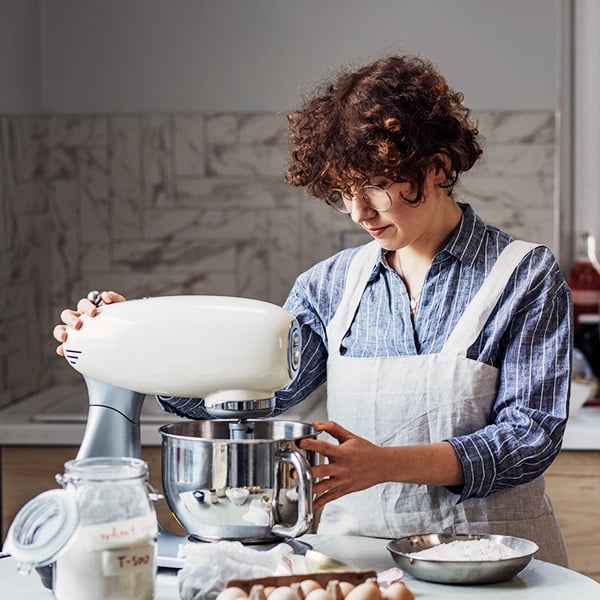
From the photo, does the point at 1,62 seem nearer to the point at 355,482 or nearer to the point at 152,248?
the point at 152,248

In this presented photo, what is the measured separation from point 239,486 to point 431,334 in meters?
0.51

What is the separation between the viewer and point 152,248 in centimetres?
309

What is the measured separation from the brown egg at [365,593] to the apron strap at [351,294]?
711mm

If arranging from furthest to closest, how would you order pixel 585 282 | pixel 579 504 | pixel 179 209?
pixel 179 209, pixel 585 282, pixel 579 504

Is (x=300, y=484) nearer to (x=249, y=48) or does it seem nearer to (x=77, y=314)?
(x=77, y=314)

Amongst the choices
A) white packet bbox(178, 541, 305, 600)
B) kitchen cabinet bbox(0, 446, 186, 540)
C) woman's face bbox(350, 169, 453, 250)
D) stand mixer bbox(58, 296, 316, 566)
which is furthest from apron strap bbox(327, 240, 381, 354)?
kitchen cabinet bbox(0, 446, 186, 540)

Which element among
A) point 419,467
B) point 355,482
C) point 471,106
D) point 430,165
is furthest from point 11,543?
point 471,106

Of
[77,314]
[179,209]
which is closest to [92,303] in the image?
[77,314]

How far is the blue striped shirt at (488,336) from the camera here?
155 cm

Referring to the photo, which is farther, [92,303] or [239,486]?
[92,303]

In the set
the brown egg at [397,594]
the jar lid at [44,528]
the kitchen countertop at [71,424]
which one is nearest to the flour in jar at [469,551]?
the brown egg at [397,594]

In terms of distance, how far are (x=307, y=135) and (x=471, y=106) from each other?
137 centimetres

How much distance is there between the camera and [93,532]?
44.4 inches

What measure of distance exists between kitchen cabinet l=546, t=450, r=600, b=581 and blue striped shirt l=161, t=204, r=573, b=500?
0.89m
